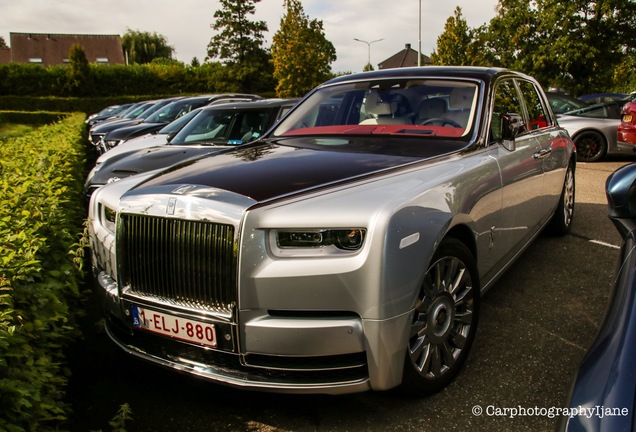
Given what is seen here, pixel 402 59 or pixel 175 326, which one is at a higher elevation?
pixel 402 59

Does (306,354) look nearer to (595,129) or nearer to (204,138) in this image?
(204,138)

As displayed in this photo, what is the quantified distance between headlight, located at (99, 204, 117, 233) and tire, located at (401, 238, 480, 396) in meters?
1.85

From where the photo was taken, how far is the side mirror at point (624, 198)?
2018 millimetres

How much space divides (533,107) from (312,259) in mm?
3537

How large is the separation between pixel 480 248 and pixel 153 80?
154ft

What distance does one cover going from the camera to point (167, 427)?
265cm

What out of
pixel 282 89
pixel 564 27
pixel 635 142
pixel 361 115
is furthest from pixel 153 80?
pixel 361 115

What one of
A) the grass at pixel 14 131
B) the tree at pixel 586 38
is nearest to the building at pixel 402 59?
the tree at pixel 586 38

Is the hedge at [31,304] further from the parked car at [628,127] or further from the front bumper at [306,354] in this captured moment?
the parked car at [628,127]

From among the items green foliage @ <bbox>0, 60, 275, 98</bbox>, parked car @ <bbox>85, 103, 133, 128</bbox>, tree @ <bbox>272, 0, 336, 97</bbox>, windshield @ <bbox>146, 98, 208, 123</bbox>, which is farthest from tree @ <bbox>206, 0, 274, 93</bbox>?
windshield @ <bbox>146, 98, 208, 123</bbox>

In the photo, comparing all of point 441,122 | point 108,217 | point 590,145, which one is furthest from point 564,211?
point 590,145

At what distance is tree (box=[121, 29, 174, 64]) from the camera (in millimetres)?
91119

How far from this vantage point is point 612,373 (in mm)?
1363

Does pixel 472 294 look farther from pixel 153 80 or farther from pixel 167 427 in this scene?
pixel 153 80
